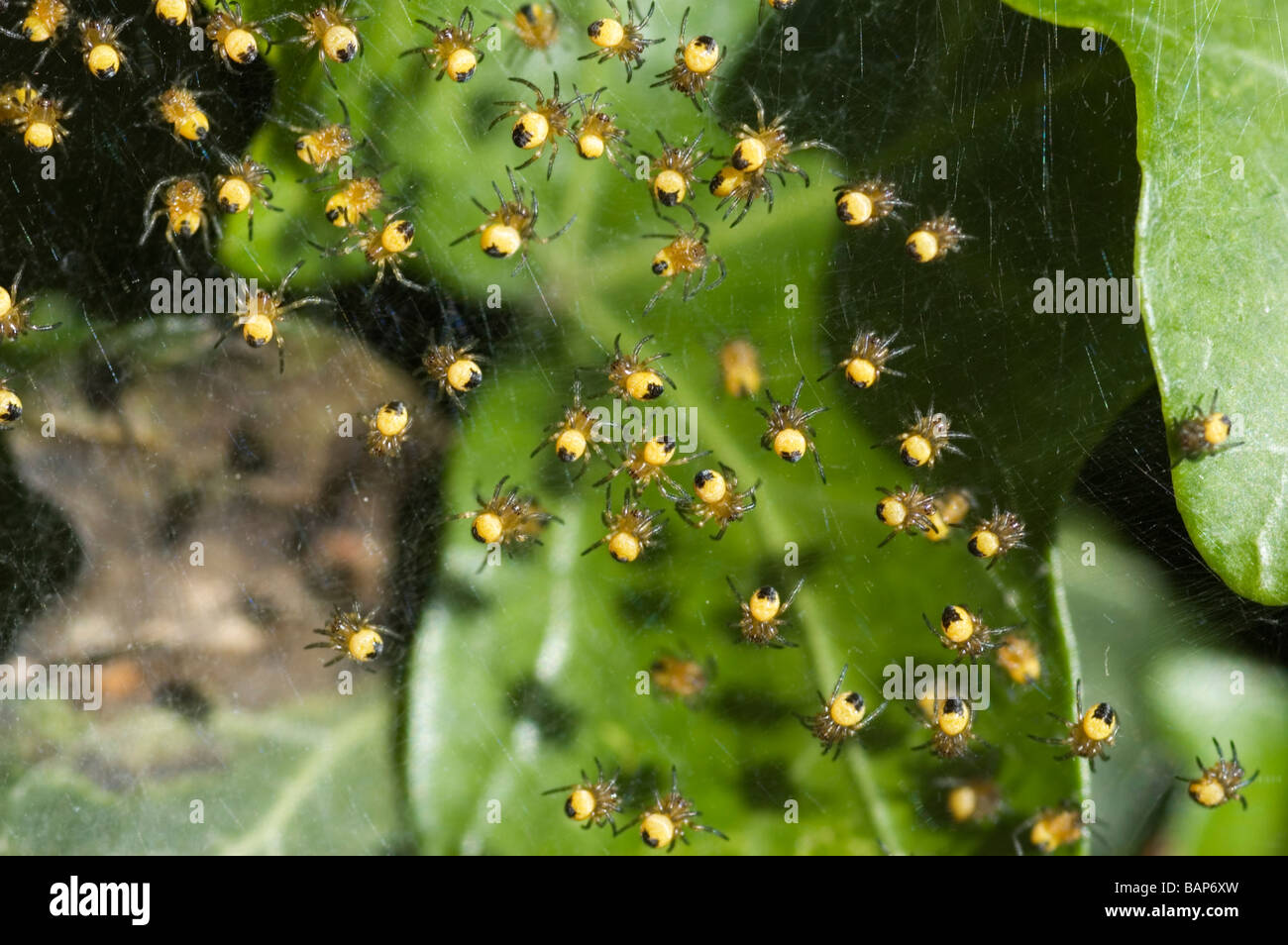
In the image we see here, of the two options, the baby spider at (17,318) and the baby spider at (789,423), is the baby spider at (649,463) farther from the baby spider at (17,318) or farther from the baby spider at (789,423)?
the baby spider at (17,318)

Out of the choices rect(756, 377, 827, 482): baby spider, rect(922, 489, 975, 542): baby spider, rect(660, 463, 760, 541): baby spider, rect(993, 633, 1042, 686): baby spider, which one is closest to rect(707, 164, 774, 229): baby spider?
rect(756, 377, 827, 482): baby spider

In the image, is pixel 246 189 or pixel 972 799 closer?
pixel 246 189

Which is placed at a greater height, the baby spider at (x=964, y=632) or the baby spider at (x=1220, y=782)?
the baby spider at (x=964, y=632)

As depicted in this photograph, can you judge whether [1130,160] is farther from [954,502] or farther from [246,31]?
[246,31]

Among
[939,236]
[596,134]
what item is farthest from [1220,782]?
[596,134]

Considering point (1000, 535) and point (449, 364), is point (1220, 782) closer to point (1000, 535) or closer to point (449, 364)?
point (1000, 535)

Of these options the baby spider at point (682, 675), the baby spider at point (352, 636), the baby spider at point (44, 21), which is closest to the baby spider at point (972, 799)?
the baby spider at point (682, 675)

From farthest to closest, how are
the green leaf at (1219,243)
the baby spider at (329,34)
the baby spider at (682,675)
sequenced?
the baby spider at (682,675) < the baby spider at (329,34) < the green leaf at (1219,243)
